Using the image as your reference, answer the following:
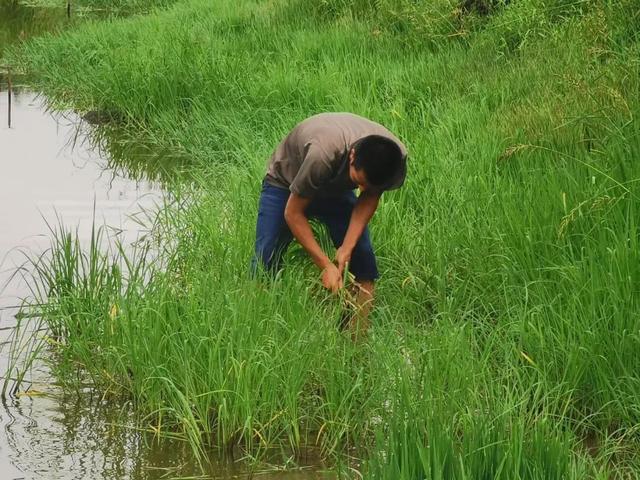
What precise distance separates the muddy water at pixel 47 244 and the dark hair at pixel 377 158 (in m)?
1.19

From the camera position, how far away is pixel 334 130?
483 centimetres

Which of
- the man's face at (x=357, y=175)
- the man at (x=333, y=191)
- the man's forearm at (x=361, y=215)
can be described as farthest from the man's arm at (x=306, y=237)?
the man's face at (x=357, y=175)

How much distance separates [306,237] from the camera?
15.9 ft

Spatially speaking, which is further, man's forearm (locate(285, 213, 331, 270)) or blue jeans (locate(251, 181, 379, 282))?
blue jeans (locate(251, 181, 379, 282))

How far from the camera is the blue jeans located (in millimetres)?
5098

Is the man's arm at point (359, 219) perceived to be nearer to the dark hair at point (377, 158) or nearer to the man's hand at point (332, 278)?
the man's hand at point (332, 278)

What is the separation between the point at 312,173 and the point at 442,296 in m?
0.85

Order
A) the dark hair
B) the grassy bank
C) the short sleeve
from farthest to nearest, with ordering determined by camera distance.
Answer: the short sleeve
the dark hair
the grassy bank

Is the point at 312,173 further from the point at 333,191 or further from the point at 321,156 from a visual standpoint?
the point at 333,191

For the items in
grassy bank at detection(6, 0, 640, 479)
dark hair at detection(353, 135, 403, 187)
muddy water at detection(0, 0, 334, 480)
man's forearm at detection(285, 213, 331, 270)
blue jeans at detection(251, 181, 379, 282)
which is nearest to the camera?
grassy bank at detection(6, 0, 640, 479)

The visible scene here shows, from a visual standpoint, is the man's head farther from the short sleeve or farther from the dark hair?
the short sleeve

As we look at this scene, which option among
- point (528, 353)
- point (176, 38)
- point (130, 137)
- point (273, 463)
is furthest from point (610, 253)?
Result: point (176, 38)

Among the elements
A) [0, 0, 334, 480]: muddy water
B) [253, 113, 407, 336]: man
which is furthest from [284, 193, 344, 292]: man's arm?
[0, 0, 334, 480]: muddy water

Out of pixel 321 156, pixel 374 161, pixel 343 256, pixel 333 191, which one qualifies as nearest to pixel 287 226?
pixel 333 191
